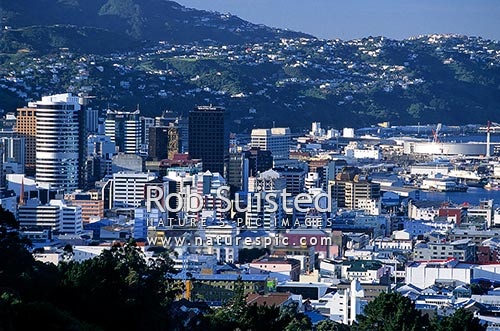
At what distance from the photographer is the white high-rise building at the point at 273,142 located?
1630 inches

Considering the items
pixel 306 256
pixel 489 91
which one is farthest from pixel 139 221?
pixel 489 91

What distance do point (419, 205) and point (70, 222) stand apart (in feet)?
28.7

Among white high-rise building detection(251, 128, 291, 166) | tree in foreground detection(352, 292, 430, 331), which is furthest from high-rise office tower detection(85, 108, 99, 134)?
tree in foreground detection(352, 292, 430, 331)

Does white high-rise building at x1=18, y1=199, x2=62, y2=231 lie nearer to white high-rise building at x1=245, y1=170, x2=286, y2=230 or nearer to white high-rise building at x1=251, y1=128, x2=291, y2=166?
white high-rise building at x1=245, y1=170, x2=286, y2=230

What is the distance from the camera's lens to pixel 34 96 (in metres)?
46.5

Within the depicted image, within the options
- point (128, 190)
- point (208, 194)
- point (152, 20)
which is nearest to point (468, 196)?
point (128, 190)

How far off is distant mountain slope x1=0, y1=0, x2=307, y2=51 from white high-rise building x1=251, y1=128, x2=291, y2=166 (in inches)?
1252

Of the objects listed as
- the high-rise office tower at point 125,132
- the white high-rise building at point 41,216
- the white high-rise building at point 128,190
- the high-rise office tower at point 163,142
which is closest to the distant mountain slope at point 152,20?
the high-rise office tower at point 125,132

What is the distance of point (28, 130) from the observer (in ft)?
116

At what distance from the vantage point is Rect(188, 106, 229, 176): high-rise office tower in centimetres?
3356

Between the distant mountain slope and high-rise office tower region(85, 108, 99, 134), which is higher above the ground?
the distant mountain slope

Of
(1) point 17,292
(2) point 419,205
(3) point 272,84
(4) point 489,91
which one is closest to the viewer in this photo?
(1) point 17,292

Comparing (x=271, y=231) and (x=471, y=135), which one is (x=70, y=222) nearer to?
(x=271, y=231)

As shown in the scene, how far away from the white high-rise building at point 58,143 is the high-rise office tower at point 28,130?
Answer: 66.4 inches
